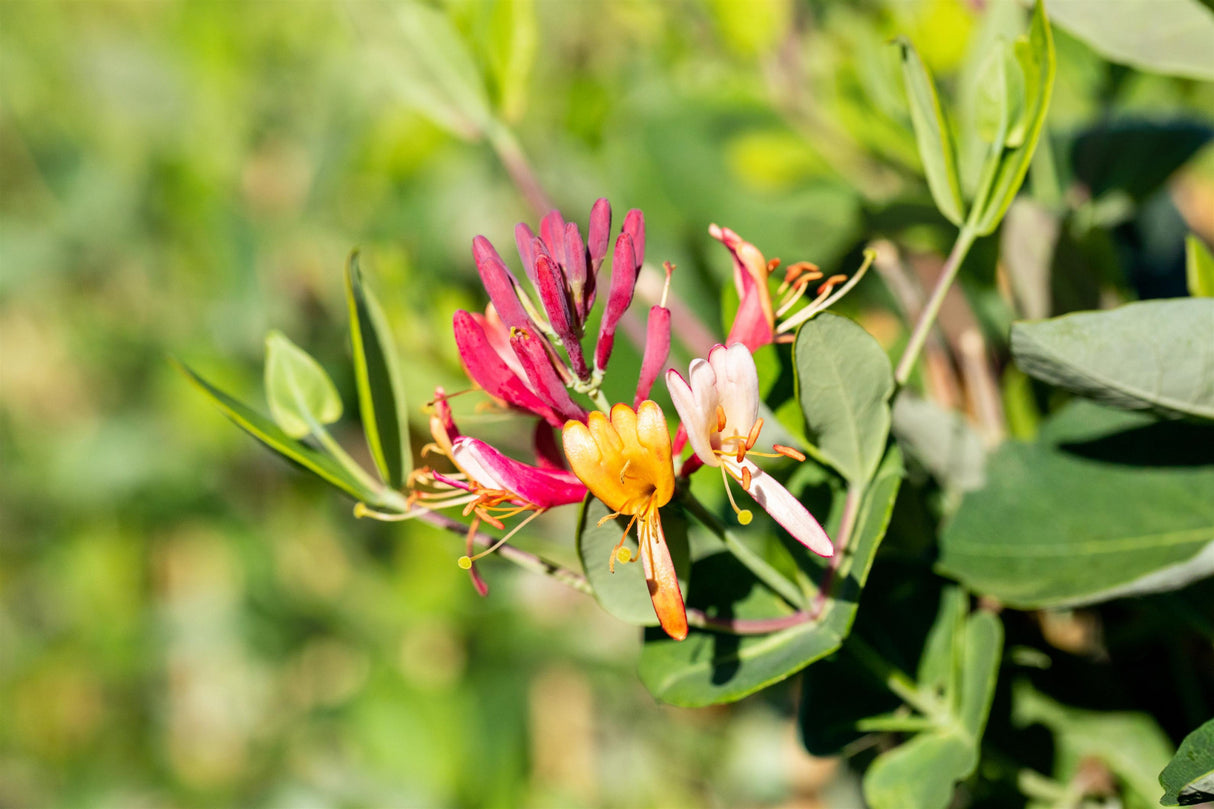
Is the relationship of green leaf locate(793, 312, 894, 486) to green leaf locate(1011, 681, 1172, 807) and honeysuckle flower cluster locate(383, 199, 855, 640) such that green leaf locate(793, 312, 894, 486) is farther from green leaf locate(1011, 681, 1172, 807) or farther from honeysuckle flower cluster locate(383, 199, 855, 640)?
green leaf locate(1011, 681, 1172, 807)

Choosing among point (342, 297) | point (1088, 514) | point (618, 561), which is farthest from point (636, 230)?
point (342, 297)

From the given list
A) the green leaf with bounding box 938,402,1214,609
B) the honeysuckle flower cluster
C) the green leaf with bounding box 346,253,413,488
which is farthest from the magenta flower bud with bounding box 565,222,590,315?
the green leaf with bounding box 938,402,1214,609

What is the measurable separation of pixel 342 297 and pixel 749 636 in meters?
0.84

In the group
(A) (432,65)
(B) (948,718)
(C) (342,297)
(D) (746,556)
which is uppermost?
(A) (432,65)

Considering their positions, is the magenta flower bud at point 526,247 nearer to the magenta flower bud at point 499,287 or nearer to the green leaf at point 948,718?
the magenta flower bud at point 499,287

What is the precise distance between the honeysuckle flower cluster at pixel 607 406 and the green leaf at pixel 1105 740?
0.26 meters

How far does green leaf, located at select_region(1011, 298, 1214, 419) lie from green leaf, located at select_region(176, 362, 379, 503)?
11.0 inches

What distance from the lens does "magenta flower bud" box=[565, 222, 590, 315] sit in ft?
1.18

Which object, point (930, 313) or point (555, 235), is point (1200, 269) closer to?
point (930, 313)

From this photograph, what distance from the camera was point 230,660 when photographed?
1394 millimetres

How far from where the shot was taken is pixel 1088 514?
0.43m

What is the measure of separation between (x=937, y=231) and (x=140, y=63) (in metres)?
1.50

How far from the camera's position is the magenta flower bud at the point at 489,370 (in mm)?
346

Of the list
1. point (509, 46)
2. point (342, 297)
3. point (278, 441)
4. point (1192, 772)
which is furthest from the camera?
point (342, 297)
